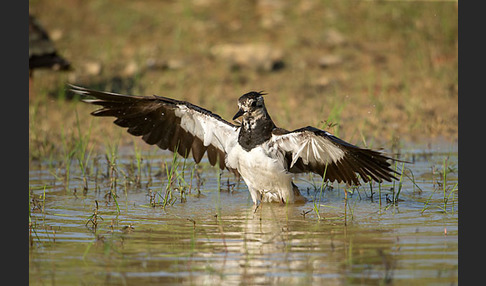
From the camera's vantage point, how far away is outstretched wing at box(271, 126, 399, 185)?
18.6 ft

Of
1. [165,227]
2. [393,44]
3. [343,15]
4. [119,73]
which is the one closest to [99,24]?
[119,73]

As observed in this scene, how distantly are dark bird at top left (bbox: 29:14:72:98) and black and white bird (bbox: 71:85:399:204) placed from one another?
3701 millimetres

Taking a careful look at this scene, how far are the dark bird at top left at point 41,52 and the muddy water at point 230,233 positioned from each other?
2.76m

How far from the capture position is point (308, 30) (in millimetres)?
12508

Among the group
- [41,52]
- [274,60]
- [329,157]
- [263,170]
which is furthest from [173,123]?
[274,60]

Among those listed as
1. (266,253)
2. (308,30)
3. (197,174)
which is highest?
(308,30)

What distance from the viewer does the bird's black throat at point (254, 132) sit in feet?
20.3

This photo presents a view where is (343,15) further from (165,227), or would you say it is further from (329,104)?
(165,227)

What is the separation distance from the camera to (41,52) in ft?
32.5

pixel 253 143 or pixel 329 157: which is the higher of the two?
pixel 253 143

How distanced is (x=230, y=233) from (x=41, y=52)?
221 inches

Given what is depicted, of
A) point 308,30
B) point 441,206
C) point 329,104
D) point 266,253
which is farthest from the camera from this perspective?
point 308,30

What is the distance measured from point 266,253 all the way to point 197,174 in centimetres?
253

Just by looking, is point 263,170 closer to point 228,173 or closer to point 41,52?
point 228,173
